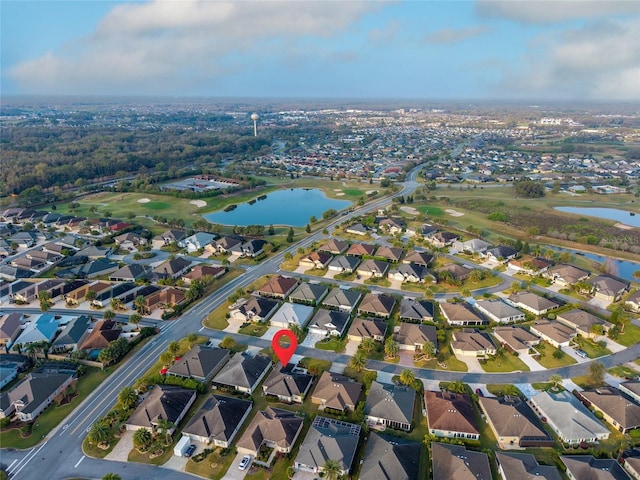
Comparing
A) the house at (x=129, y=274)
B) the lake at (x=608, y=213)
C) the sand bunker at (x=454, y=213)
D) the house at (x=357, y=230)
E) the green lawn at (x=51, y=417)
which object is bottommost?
the green lawn at (x=51, y=417)

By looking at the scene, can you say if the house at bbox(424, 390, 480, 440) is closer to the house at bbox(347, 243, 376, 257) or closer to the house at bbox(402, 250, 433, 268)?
the house at bbox(402, 250, 433, 268)

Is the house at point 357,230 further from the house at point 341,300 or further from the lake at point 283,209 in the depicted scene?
the house at point 341,300

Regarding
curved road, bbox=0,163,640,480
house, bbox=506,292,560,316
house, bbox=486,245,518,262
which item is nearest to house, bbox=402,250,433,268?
house, bbox=486,245,518,262

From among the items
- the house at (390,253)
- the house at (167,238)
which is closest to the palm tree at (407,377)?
the house at (390,253)

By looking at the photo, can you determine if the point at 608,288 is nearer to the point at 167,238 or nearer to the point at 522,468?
the point at 522,468

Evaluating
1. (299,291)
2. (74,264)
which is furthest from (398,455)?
(74,264)

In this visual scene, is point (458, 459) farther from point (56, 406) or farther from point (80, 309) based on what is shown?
point (80, 309)

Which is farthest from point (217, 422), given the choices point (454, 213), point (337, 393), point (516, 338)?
point (454, 213)
